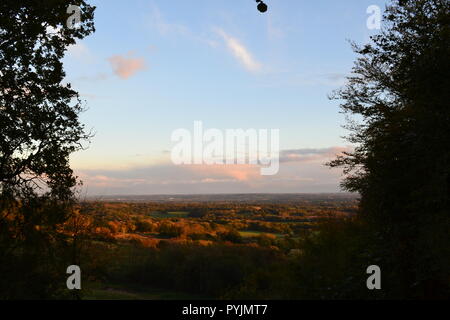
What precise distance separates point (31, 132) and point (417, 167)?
13.0m

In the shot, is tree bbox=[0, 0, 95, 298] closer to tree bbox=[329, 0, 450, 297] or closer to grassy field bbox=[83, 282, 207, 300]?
tree bbox=[329, 0, 450, 297]

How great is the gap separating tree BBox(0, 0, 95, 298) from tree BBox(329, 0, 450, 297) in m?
11.5

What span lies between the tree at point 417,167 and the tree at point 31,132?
11528 millimetres

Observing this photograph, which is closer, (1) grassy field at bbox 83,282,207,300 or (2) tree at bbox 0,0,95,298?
(2) tree at bbox 0,0,95,298

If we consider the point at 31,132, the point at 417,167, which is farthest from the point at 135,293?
the point at 417,167

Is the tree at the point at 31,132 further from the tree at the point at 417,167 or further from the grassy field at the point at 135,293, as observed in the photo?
the grassy field at the point at 135,293

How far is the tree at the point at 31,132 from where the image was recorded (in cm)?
1495

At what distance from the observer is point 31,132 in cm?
1519

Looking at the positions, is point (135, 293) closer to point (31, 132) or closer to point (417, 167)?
point (31, 132)

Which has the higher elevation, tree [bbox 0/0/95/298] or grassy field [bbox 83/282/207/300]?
tree [bbox 0/0/95/298]

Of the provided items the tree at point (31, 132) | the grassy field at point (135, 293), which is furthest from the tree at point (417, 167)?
the grassy field at point (135, 293)

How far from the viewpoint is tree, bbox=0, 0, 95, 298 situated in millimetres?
14953

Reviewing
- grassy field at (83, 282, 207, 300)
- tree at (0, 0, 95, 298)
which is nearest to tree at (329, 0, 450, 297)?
tree at (0, 0, 95, 298)

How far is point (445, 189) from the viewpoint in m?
11.3
